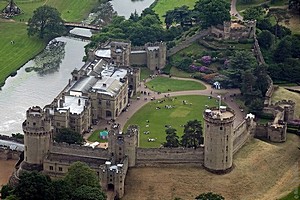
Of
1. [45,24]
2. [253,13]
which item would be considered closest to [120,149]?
[253,13]

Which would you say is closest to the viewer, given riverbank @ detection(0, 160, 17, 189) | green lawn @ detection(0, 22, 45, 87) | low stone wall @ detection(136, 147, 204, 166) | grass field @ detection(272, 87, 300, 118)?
low stone wall @ detection(136, 147, 204, 166)

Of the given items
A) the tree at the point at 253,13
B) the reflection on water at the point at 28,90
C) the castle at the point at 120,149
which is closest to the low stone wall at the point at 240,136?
the castle at the point at 120,149

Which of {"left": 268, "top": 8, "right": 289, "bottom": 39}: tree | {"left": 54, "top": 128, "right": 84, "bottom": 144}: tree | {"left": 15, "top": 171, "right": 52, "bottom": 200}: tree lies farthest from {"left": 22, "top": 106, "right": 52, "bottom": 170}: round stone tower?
{"left": 268, "top": 8, "right": 289, "bottom": 39}: tree

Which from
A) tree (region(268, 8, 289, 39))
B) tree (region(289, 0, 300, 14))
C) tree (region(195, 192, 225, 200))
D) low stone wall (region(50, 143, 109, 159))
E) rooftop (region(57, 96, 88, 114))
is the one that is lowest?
tree (region(195, 192, 225, 200))

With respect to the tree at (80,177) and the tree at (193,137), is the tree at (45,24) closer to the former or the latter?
the tree at (193,137)

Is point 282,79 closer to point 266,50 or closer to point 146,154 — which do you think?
point 266,50

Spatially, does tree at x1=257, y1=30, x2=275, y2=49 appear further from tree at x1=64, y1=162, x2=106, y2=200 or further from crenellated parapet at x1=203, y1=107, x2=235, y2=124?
tree at x1=64, y1=162, x2=106, y2=200

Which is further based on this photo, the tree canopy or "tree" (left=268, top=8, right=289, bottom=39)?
"tree" (left=268, top=8, right=289, bottom=39)
